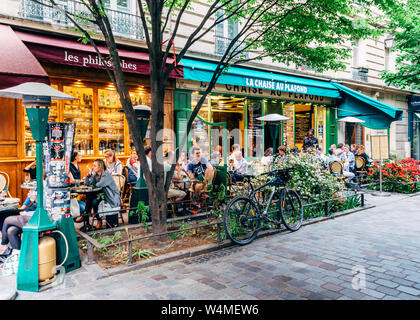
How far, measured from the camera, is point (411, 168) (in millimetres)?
11930

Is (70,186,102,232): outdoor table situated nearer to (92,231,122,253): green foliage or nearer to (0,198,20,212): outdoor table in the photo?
(92,231,122,253): green foliage

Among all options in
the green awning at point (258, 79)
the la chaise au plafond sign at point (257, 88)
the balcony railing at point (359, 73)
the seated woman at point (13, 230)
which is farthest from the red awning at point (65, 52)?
the balcony railing at point (359, 73)

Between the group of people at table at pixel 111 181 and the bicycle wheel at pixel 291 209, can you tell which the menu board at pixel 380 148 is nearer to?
the group of people at table at pixel 111 181

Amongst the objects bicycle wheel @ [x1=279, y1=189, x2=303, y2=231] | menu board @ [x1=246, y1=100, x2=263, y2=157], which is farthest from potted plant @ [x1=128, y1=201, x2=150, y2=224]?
menu board @ [x1=246, y1=100, x2=263, y2=157]

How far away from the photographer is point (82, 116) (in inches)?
379

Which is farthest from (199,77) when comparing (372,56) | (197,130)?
(372,56)

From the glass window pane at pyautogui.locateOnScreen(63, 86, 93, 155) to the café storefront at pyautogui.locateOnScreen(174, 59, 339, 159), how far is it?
9.11ft

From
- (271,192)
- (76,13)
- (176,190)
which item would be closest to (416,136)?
→ (271,192)

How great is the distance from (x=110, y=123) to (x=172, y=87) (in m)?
2.38

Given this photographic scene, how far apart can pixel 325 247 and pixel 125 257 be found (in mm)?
3214

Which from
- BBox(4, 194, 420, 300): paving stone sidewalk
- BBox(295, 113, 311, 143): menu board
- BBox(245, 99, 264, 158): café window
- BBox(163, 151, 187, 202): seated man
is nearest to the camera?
BBox(4, 194, 420, 300): paving stone sidewalk

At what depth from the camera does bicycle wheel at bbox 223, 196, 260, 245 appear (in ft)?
19.3

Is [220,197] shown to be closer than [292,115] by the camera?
Yes
